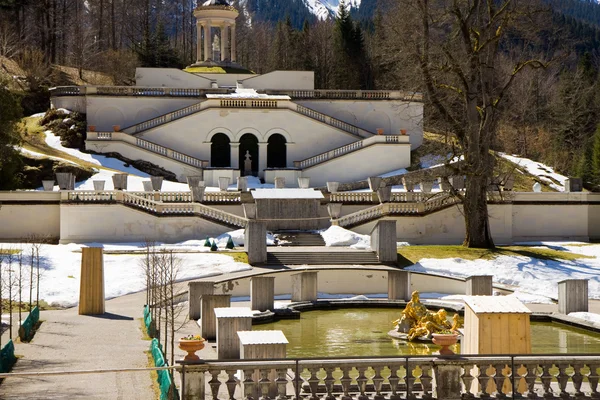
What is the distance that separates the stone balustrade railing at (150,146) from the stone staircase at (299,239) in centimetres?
1486

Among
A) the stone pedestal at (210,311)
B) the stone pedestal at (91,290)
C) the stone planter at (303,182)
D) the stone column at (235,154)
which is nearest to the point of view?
the stone pedestal at (210,311)

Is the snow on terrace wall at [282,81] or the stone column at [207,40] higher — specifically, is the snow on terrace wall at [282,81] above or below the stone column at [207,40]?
below

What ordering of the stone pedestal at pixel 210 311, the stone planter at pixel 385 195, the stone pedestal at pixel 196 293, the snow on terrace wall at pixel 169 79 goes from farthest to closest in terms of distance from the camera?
the snow on terrace wall at pixel 169 79 → the stone planter at pixel 385 195 → the stone pedestal at pixel 196 293 → the stone pedestal at pixel 210 311

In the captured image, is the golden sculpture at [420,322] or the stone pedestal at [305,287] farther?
the stone pedestal at [305,287]

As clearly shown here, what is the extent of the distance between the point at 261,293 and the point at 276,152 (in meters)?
32.6

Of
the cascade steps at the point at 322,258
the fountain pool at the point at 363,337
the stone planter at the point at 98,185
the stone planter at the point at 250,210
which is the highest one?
the stone planter at the point at 98,185

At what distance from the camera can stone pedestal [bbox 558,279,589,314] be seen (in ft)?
103

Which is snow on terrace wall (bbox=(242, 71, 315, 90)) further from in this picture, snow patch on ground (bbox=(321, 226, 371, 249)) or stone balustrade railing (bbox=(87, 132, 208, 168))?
snow patch on ground (bbox=(321, 226, 371, 249))

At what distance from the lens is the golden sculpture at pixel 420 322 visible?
27312 mm

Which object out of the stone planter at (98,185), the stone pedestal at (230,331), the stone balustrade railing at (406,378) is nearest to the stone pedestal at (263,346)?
the stone balustrade railing at (406,378)

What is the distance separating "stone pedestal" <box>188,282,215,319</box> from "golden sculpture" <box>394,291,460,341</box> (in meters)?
5.69

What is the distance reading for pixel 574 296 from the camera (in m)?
31.6

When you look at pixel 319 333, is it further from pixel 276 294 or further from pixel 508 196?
pixel 508 196

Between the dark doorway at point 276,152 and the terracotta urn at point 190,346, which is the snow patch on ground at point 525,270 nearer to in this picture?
the terracotta urn at point 190,346
